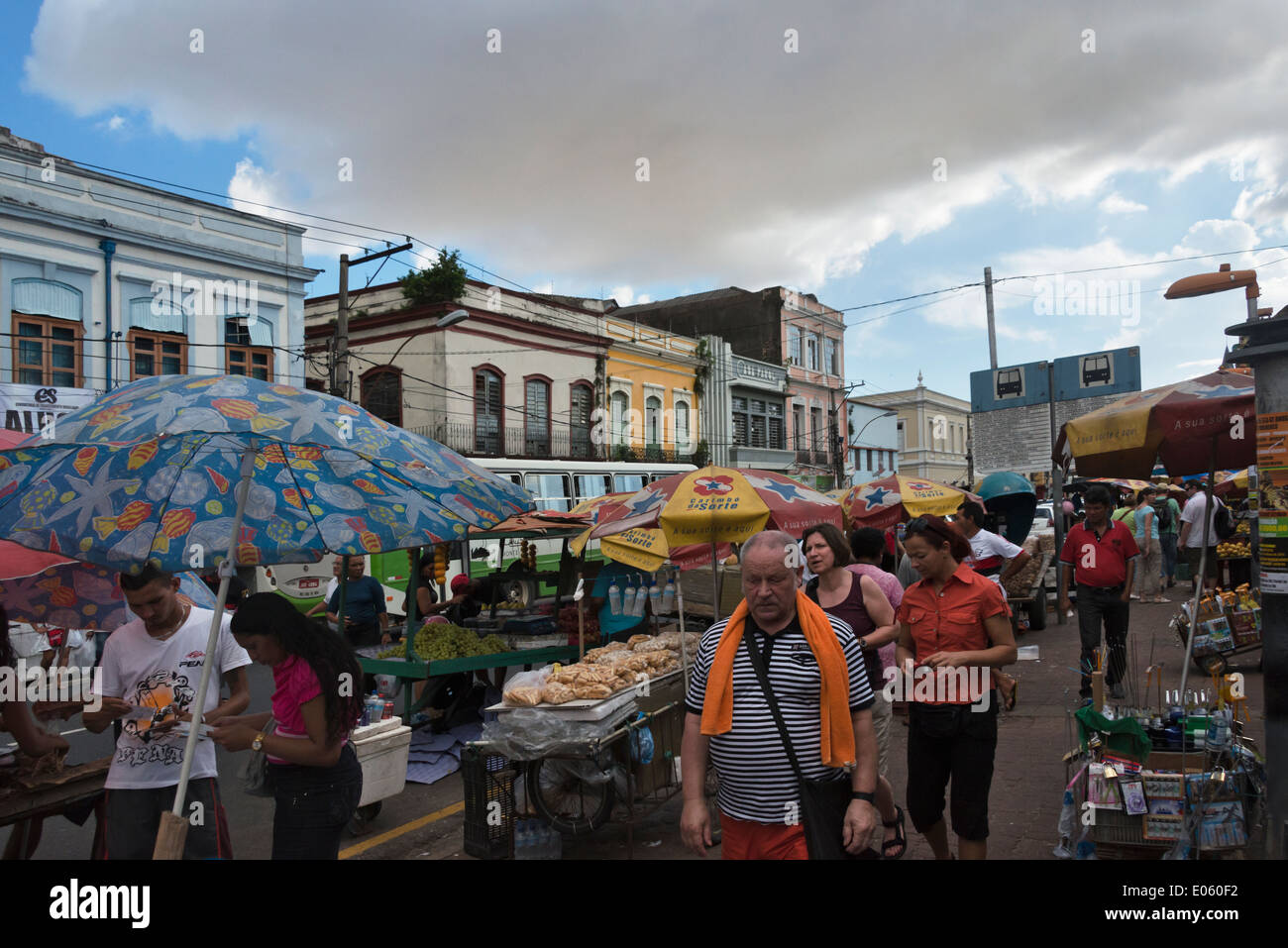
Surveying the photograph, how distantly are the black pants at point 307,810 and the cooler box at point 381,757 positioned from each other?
7.43 ft

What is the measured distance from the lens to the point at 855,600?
16.8 ft

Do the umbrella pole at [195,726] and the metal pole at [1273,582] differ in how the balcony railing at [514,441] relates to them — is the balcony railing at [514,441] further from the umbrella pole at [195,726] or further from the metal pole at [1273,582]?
the metal pole at [1273,582]

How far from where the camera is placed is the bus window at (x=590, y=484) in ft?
75.7

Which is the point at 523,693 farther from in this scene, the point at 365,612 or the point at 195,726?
the point at 365,612

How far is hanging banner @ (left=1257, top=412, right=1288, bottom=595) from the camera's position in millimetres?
4164

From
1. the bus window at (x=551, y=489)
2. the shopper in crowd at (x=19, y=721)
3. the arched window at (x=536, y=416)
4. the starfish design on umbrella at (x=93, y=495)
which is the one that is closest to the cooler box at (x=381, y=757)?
the shopper in crowd at (x=19, y=721)

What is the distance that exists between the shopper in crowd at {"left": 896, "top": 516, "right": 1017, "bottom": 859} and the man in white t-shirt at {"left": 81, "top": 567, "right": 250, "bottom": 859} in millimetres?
3260

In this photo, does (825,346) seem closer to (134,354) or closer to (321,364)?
(321,364)

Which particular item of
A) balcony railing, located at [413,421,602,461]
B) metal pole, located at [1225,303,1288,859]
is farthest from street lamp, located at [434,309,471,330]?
metal pole, located at [1225,303,1288,859]

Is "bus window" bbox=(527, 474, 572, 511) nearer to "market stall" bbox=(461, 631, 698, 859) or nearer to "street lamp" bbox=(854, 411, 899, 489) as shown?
"market stall" bbox=(461, 631, 698, 859)

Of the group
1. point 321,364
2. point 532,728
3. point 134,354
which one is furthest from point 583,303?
point 532,728

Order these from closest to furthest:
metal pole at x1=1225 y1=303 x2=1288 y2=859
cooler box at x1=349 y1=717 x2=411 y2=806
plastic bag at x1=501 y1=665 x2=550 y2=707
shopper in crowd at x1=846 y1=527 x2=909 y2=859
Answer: metal pole at x1=1225 y1=303 x2=1288 y2=859 < shopper in crowd at x1=846 y1=527 x2=909 y2=859 < plastic bag at x1=501 y1=665 x2=550 y2=707 < cooler box at x1=349 y1=717 x2=411 y2=806

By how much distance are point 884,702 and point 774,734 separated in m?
2.18

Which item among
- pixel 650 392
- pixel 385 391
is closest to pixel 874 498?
pixel 385 391
